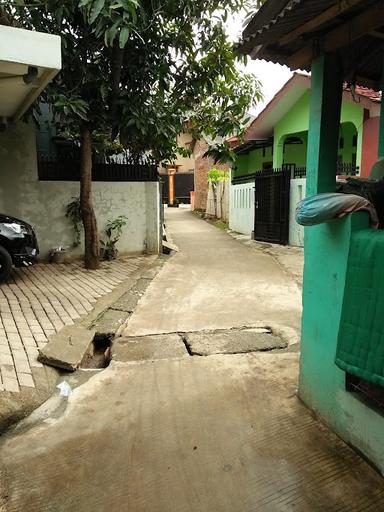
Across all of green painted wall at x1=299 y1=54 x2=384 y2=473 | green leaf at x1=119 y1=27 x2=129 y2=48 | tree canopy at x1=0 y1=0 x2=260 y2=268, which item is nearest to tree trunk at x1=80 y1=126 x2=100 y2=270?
tree canopy at x1=0 y1=0 x2=260 y2=268

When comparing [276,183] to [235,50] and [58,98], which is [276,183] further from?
[235,50]

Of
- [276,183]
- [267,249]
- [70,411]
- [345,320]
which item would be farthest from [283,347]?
[276,183]

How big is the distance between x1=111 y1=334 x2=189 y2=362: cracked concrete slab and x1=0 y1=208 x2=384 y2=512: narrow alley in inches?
0.5

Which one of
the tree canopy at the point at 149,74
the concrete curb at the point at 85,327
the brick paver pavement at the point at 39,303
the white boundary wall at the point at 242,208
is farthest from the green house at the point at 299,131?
the brick paver pavement at the point at 39,303

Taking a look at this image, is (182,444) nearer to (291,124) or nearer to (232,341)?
(232,341)

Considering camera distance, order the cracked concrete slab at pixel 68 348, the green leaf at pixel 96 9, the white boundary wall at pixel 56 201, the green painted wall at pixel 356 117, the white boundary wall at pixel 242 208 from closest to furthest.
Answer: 1. the cracked concrete slab at pixel 68 348
2. the green leaf at pixel 96 9
3. the white boundary wall at pixel 56 201
4. the green painted wall at pixel 356 117
5. the white boundary wall at pixel 242 208

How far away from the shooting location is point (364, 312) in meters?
2.11

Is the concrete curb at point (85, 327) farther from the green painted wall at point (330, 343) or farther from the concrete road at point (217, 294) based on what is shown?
the green painted wall at point (330, 343)

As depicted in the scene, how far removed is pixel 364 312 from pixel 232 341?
2.32 meters

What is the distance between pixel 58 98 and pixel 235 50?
409 cm

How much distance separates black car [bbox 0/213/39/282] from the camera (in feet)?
20.0

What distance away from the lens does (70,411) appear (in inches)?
115

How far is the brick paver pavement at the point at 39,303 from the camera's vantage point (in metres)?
3.45

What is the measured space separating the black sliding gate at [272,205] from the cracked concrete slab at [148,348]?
7.49 meters
